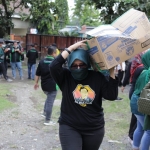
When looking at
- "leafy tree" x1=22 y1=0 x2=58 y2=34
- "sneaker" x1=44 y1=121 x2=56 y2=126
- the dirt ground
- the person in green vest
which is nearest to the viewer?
the person in green vest

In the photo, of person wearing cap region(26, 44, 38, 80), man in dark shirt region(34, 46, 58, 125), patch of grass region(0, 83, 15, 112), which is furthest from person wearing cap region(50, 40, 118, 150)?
person wearing cap region(26, 44, 38, 80)

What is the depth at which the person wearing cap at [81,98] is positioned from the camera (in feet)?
10.9

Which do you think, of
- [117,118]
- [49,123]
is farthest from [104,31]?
[117,118]

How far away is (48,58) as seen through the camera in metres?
6.57

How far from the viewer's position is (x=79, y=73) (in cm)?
329

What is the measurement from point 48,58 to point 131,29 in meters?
3.61

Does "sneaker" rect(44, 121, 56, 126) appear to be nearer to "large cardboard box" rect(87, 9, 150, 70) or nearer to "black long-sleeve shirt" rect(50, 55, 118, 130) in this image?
"black long-sleeve shirt" rect(50, 55, 118, 130)

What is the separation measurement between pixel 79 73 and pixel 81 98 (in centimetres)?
28

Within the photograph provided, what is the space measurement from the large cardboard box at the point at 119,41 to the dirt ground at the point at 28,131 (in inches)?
109

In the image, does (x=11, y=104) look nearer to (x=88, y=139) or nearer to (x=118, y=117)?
(x=118, y=117)

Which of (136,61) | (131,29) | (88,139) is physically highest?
(131,29)

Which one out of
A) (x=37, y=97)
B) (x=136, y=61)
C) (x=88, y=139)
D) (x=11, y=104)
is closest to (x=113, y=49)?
(x=88, y=139)

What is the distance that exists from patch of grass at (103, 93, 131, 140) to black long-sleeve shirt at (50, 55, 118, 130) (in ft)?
9.50

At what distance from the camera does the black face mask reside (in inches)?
129
